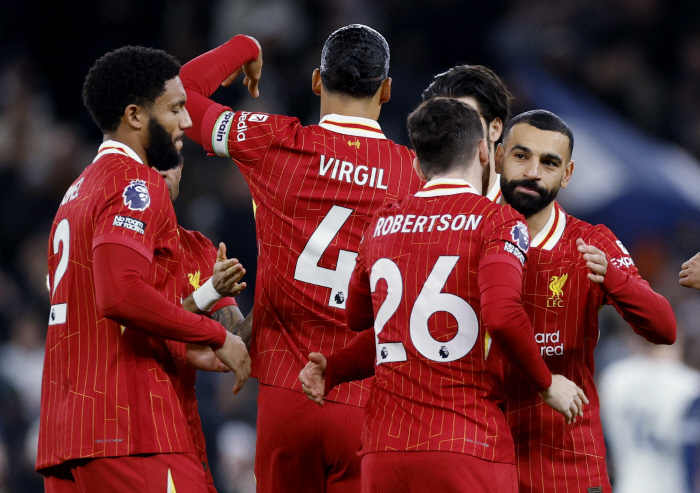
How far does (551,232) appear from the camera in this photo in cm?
429

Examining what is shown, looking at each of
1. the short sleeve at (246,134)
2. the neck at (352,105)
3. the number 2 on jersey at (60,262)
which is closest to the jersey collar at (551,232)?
the neck at (352,105)

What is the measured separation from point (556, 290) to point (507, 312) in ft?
3.04

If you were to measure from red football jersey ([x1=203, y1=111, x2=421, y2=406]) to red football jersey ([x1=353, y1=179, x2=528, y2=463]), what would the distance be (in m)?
0.69

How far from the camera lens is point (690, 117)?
39.5ft

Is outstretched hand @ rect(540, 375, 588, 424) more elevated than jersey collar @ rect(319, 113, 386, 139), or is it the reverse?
jersey collar @ rect(319, 113, 386, 139)

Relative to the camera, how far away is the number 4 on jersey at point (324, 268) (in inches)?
168

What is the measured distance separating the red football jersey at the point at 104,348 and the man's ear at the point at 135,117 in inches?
7.8

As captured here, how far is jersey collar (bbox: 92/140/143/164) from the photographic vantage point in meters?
4.02

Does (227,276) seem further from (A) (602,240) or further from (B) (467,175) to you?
(A) (602,240)

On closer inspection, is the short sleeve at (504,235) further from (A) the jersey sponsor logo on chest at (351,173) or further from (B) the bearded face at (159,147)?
(B) the bearded face at (159,147)

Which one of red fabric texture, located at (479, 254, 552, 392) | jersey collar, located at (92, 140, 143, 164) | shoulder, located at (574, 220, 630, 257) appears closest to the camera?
red fabric texture, located at (479, 254, 552, 392)

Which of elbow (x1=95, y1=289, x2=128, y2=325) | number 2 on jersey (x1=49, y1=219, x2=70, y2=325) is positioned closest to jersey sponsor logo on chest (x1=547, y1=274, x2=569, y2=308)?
elbow (x1=95, y1=289, x2=128, y2=325)

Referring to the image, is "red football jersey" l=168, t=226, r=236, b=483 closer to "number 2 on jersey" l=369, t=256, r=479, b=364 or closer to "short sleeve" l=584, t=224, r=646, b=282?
"number 2 on jersey" l=369, t=256, r=479, b=364

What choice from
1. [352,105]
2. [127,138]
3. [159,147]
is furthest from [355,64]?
[127,138]
